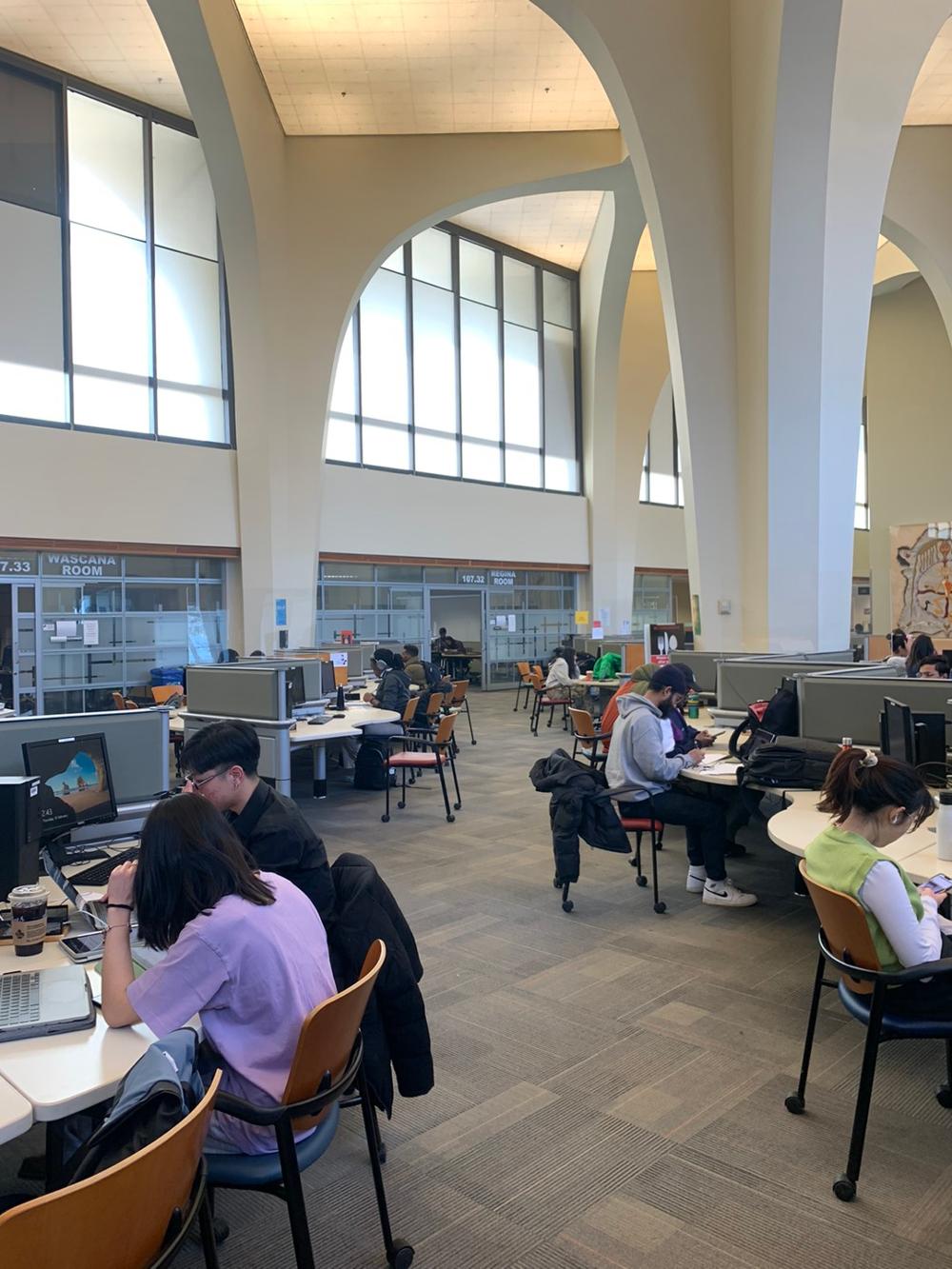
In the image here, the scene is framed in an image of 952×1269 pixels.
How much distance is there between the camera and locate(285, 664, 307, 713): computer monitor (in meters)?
6.45

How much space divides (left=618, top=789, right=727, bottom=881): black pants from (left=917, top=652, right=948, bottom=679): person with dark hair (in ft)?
5.66

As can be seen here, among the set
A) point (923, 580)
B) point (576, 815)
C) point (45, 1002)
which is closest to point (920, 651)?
point (576, 815)

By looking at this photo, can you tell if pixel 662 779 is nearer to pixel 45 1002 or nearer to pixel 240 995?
pixel 240 995

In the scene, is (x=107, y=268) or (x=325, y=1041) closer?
(x=325, y=1041)

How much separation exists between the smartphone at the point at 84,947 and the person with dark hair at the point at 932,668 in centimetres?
471

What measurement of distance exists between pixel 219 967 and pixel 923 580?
754 inches

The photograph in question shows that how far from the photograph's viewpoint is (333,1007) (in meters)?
1.74

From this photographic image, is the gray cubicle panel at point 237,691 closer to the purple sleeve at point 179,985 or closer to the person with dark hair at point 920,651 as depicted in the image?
the purple sleeve at point 179,985

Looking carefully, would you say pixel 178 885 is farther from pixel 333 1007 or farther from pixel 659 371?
pixel 659 371

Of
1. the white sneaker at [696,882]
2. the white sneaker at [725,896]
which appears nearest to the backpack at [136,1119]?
the white sneaker at [725,896]

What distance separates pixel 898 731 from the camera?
12.9 ft

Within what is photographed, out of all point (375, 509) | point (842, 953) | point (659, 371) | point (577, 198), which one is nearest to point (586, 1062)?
point (842, 953)

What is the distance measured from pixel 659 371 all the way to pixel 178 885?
17.7 metres

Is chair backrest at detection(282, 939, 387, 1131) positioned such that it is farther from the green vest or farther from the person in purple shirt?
the green vest
